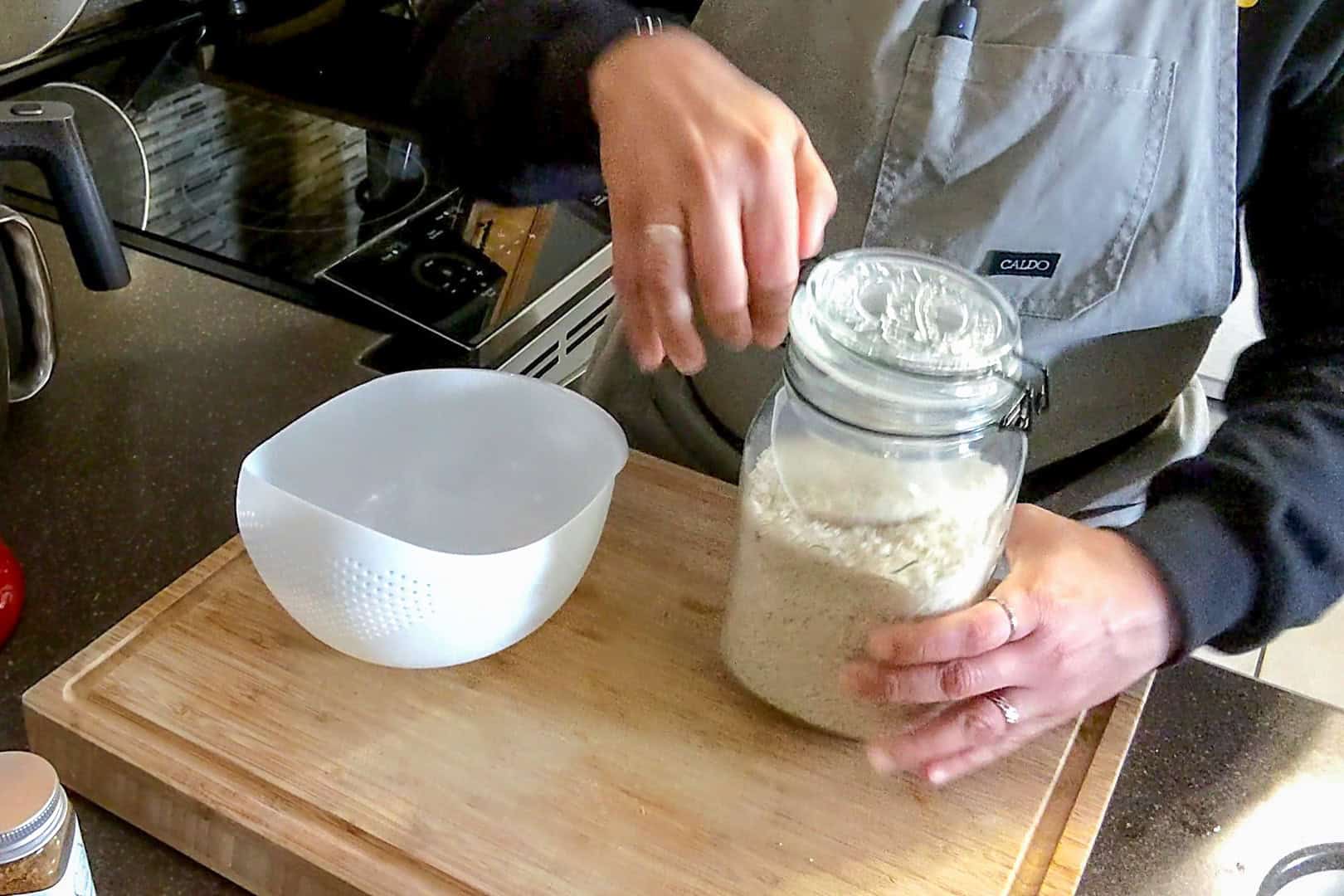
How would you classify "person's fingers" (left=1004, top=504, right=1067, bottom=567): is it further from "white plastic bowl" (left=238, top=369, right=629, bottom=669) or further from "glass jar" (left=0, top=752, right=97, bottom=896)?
"glass jar" (left=0, top=752, right=97, bottom=896)

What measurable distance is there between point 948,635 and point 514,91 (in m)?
0.35

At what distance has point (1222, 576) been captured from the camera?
1.88ft

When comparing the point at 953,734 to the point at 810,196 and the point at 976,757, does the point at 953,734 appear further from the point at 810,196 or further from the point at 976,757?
the point at 810,196

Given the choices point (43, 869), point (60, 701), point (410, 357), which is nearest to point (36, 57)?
point (410, 357)

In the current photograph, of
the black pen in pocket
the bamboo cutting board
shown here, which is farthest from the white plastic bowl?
the black pen in pocket

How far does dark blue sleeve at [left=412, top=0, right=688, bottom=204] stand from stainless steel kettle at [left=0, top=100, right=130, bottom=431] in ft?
0.63

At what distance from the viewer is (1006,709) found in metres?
0.55

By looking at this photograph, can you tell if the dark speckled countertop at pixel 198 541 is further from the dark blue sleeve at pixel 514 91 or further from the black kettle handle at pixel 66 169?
the dark blue sleeve at pixel 514 91

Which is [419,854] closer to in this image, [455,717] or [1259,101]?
[455,717]

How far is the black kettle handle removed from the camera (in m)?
0.67

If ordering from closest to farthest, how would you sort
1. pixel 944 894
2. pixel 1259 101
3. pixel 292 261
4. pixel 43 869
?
pixel 43 869 < pixel 944 894 < pixel 1259 101 < pixel 292 261

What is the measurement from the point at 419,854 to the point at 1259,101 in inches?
21.9

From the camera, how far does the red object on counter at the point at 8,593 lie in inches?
24.0

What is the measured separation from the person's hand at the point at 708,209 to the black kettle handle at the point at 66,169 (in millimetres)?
332
